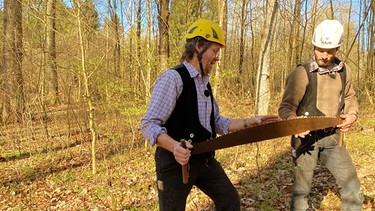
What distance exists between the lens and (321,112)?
111 inches

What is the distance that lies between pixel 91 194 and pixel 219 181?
12.9 ft

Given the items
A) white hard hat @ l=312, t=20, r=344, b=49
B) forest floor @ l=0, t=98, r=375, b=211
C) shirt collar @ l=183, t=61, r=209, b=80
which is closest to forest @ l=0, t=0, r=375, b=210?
forest floor @ l=0, t=98, r=375, b=211

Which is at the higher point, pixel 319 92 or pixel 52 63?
pixel 52 63

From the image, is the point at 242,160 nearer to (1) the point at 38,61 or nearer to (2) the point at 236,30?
(1) the point at 38,61

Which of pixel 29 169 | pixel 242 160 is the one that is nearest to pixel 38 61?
pixel 29 169

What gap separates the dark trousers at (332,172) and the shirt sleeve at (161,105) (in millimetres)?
1521

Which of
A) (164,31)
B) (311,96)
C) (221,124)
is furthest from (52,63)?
(311,96)

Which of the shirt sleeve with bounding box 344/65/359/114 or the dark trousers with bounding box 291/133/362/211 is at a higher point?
the shirt sleeve with bounding box 344/65/359/114

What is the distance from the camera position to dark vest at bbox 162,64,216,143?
2.11 m

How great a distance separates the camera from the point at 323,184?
187 inches

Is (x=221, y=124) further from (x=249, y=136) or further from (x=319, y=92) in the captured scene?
(x=319, y=92)

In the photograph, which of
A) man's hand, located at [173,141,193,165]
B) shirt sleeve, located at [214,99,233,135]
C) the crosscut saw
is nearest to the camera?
man's hand, located at [173,141,193,165]

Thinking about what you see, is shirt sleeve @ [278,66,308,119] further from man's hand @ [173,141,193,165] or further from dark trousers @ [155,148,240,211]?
man's hand @ [173,141,193,165]

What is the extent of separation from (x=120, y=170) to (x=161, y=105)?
537 centimetres
